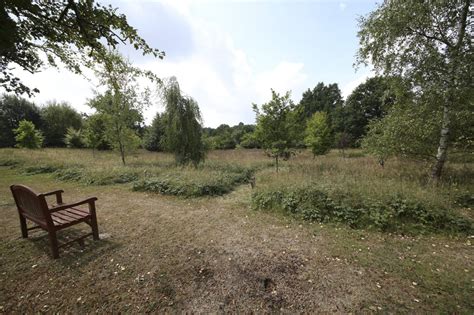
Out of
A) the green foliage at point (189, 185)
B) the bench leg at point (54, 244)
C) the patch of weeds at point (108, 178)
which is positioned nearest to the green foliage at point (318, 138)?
the green foliage at point (189, 185)

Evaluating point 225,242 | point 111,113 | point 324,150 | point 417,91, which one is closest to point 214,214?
point 225,242

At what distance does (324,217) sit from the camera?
180 inches

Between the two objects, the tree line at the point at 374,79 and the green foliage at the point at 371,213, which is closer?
the tree line at the point at 374,79

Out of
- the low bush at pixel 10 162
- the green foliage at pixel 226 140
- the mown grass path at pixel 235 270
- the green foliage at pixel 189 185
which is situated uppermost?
the green foliage at pixel 226 140

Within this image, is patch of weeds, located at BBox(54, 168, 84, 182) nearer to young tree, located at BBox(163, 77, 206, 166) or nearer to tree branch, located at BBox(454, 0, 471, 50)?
young tree, located at BBox(163, 77, 206, 166)

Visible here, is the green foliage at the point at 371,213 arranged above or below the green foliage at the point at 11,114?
below

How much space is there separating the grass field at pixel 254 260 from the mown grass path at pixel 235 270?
0.02 metres

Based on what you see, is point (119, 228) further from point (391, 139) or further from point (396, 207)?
point (391, 139)

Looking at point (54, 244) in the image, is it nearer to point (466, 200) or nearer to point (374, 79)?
point (466, 200)

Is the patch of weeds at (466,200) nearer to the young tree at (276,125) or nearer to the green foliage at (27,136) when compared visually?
the young tree at (276,125)

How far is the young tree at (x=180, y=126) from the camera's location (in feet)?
36.7

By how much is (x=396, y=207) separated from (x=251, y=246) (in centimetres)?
357

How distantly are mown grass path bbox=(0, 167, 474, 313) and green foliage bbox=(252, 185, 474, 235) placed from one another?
13.2 inches

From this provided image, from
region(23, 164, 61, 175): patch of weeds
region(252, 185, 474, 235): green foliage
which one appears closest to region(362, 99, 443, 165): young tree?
region(252, 185, 474, 235): green foliage
